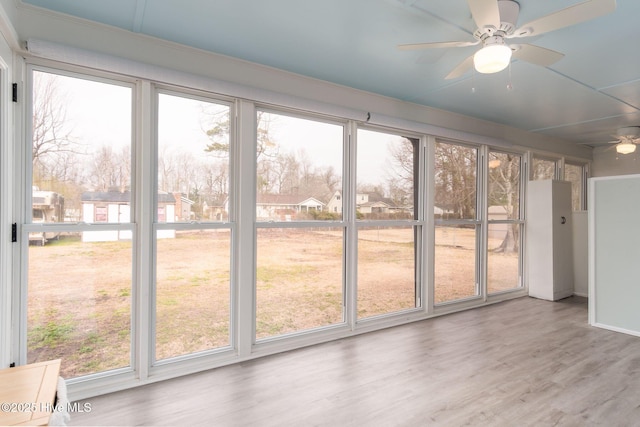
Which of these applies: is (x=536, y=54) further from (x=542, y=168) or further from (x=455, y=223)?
(x=542, y=168)

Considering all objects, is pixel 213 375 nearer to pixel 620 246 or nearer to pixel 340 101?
pixel 340 101

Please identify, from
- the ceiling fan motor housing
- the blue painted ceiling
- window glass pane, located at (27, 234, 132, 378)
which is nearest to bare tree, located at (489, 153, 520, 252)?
the blue painted ceiling

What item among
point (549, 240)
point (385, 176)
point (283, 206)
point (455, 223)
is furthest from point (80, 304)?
point (549, 240)

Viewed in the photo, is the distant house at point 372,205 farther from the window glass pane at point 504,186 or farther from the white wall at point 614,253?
the white wall at point 614,253

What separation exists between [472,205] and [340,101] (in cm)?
257

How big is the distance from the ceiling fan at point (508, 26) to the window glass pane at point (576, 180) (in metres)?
4.98

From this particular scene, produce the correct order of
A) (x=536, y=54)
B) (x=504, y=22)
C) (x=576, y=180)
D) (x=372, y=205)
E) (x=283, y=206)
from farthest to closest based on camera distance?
(x=576, y=180), (x=372, y=205), (x=283, y=206), (x=536, y=54), (x=504, y=22)

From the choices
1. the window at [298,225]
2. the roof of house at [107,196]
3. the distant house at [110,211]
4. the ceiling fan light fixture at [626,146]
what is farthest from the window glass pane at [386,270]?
the ceiling fan light fixture at [626,146]

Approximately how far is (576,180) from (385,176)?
15.6ft

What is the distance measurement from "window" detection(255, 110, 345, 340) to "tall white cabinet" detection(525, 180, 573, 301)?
11.6 ft

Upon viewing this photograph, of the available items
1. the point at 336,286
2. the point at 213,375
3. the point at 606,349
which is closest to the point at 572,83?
the point at 606,349

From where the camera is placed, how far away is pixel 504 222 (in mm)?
→ 5152

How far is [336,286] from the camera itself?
3.63m

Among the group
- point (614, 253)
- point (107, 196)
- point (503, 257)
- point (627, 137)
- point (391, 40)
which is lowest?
point (503, 257)
